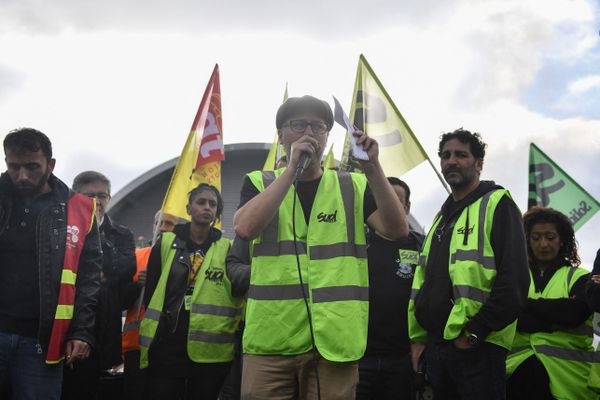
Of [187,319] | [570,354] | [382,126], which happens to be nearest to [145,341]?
[187,319]

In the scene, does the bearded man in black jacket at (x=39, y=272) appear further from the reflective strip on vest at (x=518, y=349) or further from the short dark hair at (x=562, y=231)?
the short dark hair at (x=562, y=231)

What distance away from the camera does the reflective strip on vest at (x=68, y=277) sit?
4.00m

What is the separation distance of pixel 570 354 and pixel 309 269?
8.86 ft

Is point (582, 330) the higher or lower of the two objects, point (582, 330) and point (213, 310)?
the lower

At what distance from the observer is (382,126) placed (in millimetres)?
7543

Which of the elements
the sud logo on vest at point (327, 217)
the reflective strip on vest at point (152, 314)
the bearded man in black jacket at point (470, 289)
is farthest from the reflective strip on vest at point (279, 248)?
the reflective strip on vest at point (152, 314)

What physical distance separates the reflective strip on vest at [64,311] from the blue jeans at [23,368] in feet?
0.66

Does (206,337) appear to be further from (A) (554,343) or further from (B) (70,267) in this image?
(A) (554,343)

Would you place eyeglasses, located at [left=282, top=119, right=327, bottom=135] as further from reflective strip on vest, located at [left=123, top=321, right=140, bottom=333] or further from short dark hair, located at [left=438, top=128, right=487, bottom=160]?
reflective strip on vest, located at [left=123, top=321, right=140, bottom=333]

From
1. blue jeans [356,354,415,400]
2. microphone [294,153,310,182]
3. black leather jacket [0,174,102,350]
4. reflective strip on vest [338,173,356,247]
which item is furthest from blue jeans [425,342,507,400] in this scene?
black leather jacket [0,174,102,350]

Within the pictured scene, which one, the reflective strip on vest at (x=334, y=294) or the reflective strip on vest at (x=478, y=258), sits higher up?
the reflective strip on vest at (x=478, y=258)

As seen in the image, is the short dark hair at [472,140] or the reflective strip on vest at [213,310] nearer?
the short dark hair at [472,140]

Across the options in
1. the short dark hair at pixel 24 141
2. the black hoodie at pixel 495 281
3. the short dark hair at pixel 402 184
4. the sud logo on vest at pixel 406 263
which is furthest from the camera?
the short dark hair at pixel 402 184

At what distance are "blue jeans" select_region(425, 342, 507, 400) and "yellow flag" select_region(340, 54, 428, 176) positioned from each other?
3.42 meters
